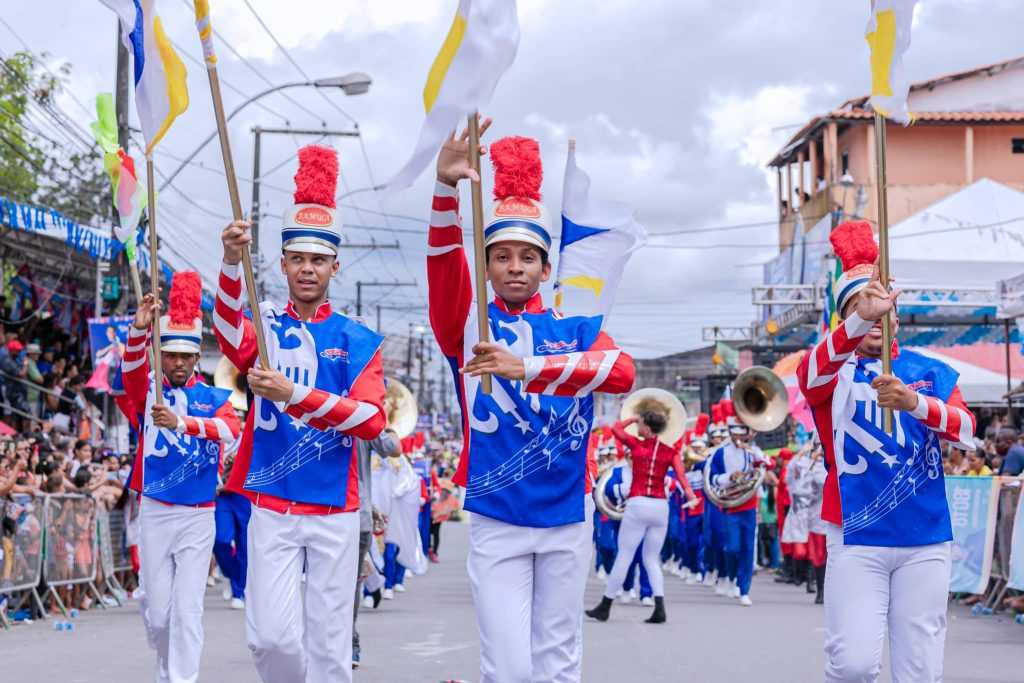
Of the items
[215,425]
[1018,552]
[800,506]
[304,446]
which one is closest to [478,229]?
[304,446]

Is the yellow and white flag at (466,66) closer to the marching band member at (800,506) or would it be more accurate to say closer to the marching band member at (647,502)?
the marching band member at (647,502)

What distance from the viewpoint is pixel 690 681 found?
10.4 metres

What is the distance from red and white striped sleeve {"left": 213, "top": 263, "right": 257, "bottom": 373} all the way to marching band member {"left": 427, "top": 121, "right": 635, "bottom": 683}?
1.11 meters

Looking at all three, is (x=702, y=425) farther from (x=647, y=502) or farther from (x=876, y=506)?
(x=876, y=506)

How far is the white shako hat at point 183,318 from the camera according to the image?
31.2 feet

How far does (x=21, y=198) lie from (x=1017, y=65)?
34811 millimetres

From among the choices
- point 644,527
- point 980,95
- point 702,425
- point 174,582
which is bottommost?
point 174,582

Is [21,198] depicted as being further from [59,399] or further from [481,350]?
[481,350]

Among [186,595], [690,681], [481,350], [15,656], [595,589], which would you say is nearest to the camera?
[481,350]

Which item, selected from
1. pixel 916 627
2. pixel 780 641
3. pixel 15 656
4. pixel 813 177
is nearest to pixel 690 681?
pixel 780 641

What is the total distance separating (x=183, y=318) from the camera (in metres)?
9.54

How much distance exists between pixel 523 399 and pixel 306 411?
113cm

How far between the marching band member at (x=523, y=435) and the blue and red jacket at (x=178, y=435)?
322 cm

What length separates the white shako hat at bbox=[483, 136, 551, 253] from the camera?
6012 millimetres
